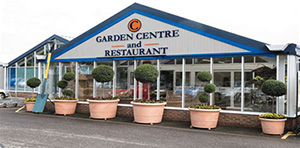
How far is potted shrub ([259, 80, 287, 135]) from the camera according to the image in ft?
32.3

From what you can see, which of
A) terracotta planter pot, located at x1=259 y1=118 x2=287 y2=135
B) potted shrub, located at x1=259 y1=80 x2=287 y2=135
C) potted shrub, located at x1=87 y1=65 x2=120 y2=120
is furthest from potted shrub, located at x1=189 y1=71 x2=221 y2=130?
potted shrub, located at x1=87 y1=65 x2=120 y2=120

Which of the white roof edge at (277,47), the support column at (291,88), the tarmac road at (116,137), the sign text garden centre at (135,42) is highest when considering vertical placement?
the sign text garden centre at (135,42)

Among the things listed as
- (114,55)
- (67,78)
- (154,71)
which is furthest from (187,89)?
(67,78)

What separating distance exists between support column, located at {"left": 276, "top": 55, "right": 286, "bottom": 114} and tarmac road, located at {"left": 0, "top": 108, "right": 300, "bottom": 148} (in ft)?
4.62

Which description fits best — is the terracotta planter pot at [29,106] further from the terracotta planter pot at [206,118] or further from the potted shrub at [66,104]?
the terracotta planter pot at [206,118]

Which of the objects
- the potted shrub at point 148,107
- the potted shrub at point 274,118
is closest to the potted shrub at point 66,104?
the potted shrub at point 148,107

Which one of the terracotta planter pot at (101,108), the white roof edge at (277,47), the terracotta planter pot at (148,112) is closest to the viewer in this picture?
the white roof edge at (277,47)

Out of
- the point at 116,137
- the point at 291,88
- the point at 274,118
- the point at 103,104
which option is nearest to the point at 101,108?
the point at 103,104

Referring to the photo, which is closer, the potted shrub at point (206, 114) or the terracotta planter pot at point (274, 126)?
the terracotta planter pot at point (274, 126)

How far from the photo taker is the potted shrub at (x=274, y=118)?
9859 millimetres

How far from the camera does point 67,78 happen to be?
15.1 metres

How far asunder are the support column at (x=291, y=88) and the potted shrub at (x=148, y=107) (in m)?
4.36

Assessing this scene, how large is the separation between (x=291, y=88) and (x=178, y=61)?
427cm

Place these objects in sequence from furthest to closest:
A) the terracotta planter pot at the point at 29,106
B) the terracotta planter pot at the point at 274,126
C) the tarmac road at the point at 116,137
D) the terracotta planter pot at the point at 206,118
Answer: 1. the terracotta planter pot at the point at 29,106
2. the terracotta planter pot at the point at 206,118
3. the terracotta planter pot at the point at 274,126
4. the tarmac road at the point at 116,137
